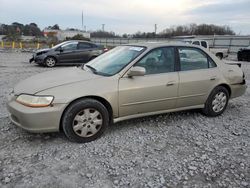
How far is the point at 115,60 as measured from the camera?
167 inches

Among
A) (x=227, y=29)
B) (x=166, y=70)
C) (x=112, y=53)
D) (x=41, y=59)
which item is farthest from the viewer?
(x=227, y=29)

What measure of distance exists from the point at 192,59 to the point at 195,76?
34 centimetres

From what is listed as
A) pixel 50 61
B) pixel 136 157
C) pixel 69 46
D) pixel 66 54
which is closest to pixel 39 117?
pixel 136 157

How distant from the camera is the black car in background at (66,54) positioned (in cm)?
1195

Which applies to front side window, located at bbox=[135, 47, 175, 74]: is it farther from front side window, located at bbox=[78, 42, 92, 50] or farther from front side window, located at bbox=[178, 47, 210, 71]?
front side window, located at bbox=[78, 42, 92, 50]

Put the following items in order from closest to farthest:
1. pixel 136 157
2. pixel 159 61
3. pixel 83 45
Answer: pixel 136 157, pixel 159 61, pixel 83 45

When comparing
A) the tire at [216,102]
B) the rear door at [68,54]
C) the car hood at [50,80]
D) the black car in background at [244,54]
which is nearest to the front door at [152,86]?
the car hood at [50,80]

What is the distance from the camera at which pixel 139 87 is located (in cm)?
385

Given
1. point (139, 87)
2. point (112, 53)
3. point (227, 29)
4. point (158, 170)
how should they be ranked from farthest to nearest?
1. point (227, 29)
2. point (112, 53)
3. point (139, 87)
4. point (158, 170)

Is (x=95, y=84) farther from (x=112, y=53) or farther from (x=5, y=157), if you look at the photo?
(x=5, y=157)

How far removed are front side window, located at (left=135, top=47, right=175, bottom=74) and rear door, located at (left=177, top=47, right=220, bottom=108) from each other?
20cm

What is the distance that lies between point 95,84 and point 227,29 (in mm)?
58577

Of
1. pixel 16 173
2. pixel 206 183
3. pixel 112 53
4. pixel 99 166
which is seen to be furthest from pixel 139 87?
pixel 16 173

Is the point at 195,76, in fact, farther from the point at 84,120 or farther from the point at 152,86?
the point at 84,120
